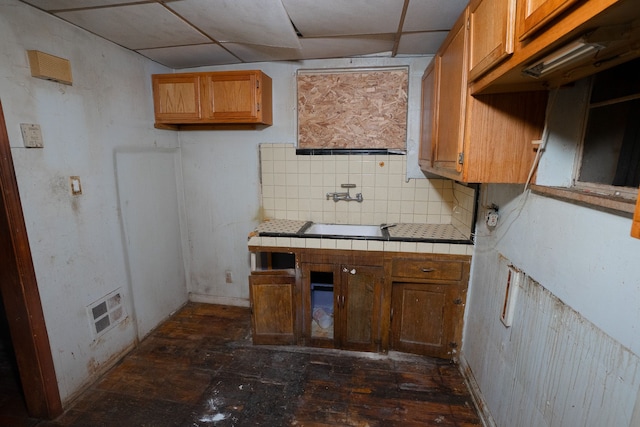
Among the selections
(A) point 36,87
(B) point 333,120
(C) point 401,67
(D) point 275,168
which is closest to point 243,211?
(D) point 275,168

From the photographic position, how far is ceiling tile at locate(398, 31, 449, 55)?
201 cm

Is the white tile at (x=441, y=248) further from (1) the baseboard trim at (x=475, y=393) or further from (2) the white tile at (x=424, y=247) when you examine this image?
(1) the baseboard trim at (x=475, y=393)

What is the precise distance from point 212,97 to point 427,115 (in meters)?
1.70

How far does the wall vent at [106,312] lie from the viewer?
203 cm

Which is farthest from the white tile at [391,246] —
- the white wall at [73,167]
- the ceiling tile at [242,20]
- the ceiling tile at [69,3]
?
the ceiling tile at [69,3]

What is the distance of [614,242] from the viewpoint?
91 centimetres

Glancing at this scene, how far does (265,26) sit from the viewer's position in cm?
184

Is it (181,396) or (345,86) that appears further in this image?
(345,86)

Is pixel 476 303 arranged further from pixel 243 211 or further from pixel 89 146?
pixel 89 146

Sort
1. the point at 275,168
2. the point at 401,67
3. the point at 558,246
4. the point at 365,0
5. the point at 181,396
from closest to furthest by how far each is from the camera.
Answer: the point at 558,246 < the point at 365,0 < the point at 181,396 < the point at 401,67 < the point at 275,168

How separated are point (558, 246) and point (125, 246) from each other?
267 cm

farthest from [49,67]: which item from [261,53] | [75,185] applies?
[261,53]

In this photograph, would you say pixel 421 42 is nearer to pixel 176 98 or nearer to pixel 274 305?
pixel 176 98

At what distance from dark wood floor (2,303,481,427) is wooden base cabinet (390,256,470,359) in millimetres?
133
